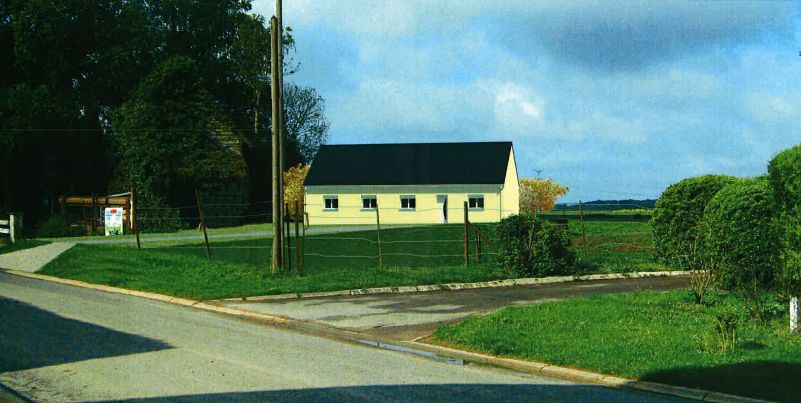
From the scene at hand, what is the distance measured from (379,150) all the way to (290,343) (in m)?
53.1

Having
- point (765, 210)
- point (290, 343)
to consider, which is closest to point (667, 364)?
point (290, 343)

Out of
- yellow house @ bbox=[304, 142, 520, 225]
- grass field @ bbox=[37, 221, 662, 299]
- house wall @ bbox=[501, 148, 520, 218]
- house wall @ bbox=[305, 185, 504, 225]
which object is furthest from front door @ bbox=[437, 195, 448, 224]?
grass field @ bbox=[37, 221, 662, 299]

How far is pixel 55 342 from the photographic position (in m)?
11.0

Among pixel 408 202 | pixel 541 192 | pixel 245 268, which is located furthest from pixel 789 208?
pixel 541 192

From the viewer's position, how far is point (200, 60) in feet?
220

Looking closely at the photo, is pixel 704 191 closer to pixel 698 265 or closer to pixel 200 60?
pixel 698 265

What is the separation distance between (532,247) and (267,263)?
8.76 meters

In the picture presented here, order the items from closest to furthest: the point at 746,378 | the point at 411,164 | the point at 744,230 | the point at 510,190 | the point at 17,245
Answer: the point at 746,378 < the point at 744,230 < the point at 17,245 < the point at 510,190 < the point at 411,164

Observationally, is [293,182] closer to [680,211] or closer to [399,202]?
[399,202]

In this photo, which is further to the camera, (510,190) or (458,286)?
(510,190)

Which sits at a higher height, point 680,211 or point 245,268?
point 680,211

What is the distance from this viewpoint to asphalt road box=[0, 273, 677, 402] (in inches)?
316

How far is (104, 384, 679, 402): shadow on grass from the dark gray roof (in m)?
49.9

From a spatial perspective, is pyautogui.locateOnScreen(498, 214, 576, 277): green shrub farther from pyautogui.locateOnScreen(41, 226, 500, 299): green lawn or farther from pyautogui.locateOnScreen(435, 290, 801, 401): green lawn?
pyautogui.locateOnScreen(435, 290, 801, 401): green lawn
